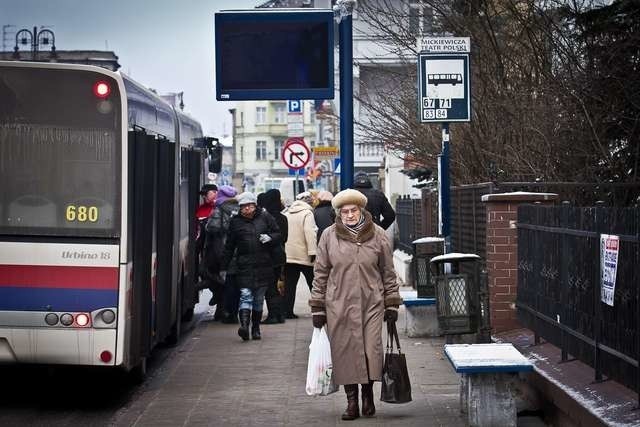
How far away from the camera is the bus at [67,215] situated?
35.4 ft

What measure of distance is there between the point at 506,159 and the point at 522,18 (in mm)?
1914

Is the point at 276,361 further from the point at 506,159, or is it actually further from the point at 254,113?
the point at 254,113

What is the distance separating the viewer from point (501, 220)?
1423cm

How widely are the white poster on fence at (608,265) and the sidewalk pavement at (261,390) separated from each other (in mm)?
1856

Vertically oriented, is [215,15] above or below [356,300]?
above

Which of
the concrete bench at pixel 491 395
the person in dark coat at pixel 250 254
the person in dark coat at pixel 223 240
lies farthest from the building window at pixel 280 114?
the concrete bench at pixel 491 395

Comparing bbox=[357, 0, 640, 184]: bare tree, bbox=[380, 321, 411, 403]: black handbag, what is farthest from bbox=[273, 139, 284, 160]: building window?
bbox=[380, 321, 411, 403]: black handbag

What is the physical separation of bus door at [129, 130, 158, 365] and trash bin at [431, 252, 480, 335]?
2.55m

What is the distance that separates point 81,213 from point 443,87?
14.2ft

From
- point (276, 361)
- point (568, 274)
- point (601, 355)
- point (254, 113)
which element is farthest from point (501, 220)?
point (254, 113)

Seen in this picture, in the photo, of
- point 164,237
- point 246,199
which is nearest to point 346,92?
point 246,199

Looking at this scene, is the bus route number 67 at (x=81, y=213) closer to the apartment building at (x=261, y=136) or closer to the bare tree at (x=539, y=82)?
the bare tree at (x=539, y=82)

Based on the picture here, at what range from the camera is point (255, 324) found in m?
16.6

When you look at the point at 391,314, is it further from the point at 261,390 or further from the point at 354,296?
the point at 261,390
